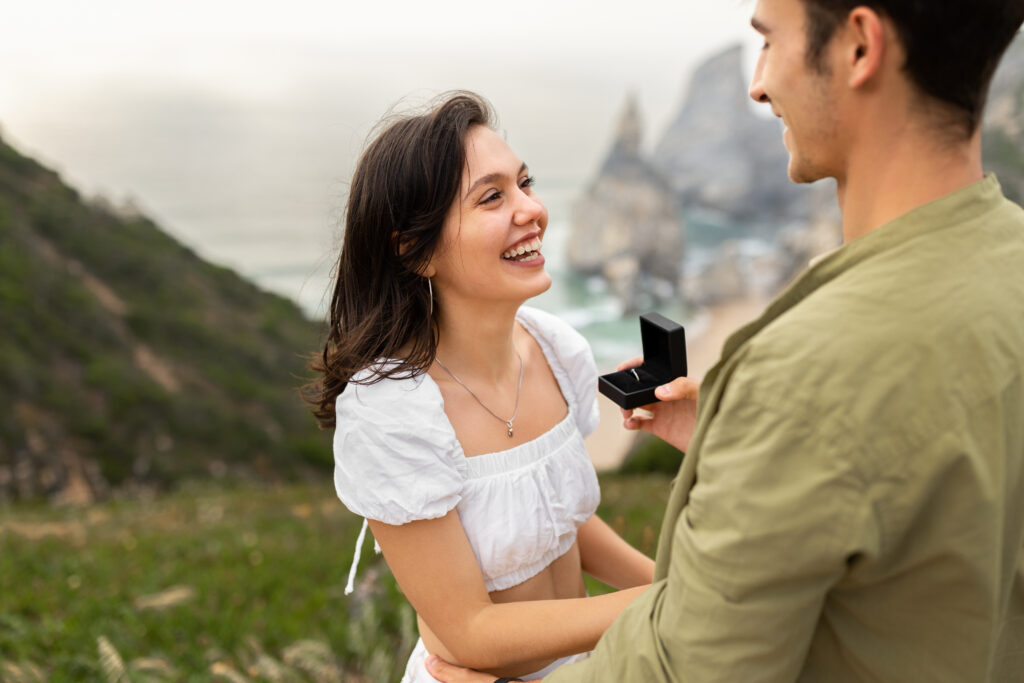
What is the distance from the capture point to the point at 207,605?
18.7 feet

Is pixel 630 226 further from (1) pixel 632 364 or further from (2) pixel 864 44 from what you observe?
(2) pixel 864 44

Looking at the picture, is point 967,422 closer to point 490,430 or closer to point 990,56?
point 990,56

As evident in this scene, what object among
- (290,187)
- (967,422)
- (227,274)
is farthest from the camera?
(290,187)

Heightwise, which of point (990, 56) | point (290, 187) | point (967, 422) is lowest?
point (290, 187)

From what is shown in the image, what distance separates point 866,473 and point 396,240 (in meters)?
1.68

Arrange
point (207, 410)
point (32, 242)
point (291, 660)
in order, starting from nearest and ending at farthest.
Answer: point (291, 660) < point (207, 410) < point (32, 242)

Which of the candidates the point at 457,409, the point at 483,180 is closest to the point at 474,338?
the point at 457,409

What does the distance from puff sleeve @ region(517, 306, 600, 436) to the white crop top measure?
207 mm

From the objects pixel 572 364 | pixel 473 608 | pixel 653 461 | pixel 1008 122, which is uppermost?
pixel 1008 122

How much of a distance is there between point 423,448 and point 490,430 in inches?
13.9

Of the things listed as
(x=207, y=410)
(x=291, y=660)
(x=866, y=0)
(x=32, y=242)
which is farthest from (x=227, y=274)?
(x=866, y=0)

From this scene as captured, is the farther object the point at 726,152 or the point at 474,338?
the point at 726,152

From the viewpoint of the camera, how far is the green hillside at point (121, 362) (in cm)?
2531

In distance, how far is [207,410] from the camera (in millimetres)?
29875
